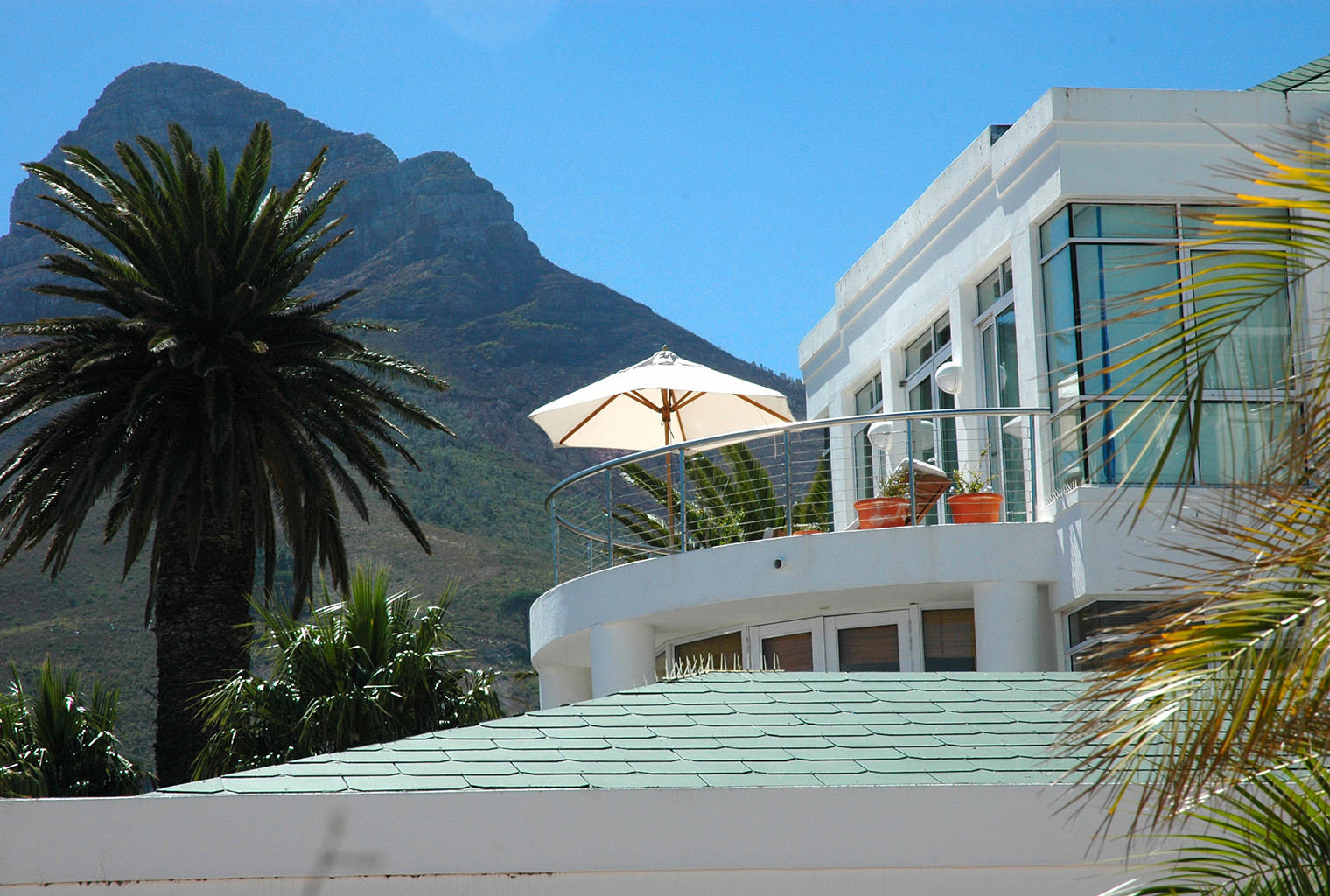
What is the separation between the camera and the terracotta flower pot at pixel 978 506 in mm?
13977

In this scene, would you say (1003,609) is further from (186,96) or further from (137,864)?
(186,96)

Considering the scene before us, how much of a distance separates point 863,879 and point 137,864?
10.00ft

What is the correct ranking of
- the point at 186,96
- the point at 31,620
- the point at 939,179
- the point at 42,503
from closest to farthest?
the point at 939,179 < the point at 42,503 < the point at 31,620 < the point at 186,96

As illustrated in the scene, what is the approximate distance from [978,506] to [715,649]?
3.28 m

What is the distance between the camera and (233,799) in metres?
6.34

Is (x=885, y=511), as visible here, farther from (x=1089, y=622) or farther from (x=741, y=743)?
(x=741, y=743)

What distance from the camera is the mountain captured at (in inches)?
2309

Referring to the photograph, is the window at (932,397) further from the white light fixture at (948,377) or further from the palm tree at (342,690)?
the palm tree at (342,690)

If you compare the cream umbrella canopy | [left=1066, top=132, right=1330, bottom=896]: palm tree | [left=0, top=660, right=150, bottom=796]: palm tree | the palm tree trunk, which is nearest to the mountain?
the palm tree trunk

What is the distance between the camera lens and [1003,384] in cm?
1566

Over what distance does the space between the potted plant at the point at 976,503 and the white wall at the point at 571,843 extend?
24.4 ft

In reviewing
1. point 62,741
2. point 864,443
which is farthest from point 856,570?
point 62,741

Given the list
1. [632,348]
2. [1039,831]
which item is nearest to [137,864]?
[1039,831]

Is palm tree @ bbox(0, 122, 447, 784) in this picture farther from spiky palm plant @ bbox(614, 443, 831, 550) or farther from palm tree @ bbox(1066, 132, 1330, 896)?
palm tree @ bbox(1066, 132, 1330, 896)
